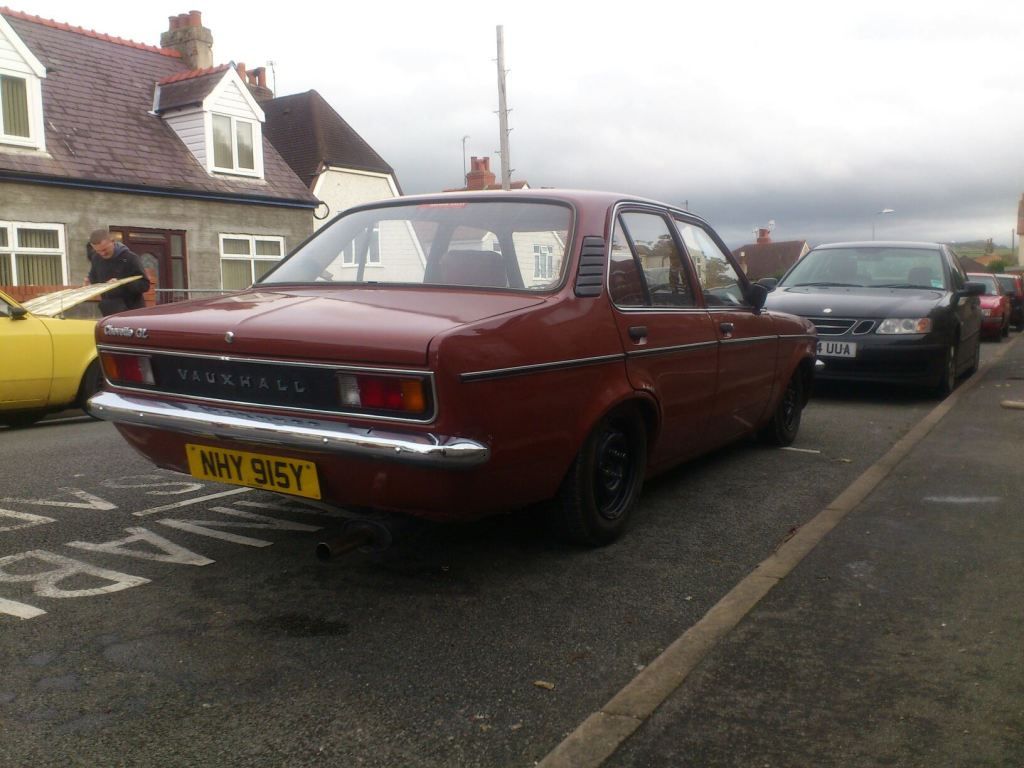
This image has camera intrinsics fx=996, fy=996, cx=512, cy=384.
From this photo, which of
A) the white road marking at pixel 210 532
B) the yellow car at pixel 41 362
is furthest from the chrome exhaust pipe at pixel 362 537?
the yellow car at pixel 41 362

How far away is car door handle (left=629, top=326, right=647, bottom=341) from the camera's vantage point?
438cm

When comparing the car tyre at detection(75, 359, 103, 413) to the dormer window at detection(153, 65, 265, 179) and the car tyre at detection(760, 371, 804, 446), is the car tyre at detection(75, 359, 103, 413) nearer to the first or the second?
the car tyre at detection(760, 371, 804, 446)

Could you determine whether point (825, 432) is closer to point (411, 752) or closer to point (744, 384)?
point (744, 384)

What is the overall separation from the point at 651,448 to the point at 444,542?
1072mm

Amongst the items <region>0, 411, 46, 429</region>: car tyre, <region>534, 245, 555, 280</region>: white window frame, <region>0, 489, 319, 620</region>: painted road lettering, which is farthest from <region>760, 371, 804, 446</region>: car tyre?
<region>0, 411, 46, 429</region>: car tyre

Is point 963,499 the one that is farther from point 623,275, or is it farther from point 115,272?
point 115,272

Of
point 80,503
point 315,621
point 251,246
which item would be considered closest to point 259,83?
point 251,246

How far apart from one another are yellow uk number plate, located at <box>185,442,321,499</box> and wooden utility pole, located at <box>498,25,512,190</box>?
78.4 feet

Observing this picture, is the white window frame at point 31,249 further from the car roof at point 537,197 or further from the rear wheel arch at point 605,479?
the rear wheel arch at point 605,479

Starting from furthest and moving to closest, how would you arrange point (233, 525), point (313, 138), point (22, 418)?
point (313, 138) → point (22, 418) → point (233, 525)

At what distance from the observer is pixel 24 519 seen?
489cm

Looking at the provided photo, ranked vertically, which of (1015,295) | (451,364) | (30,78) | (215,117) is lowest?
(1015,295)

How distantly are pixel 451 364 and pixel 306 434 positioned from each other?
2.00 ft

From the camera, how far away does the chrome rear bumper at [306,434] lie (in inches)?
132
